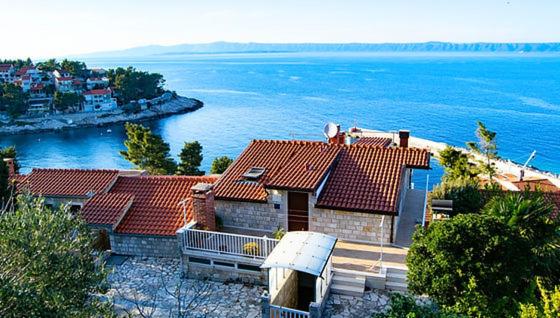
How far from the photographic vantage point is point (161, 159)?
4362cm

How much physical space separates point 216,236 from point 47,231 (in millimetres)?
6911

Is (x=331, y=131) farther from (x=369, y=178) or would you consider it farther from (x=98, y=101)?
(x=98, y=101)

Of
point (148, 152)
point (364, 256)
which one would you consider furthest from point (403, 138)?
point (148, 152)

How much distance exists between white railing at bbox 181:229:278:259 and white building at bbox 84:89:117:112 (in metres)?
116

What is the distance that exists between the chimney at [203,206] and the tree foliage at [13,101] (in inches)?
4306

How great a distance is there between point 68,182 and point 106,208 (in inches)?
192

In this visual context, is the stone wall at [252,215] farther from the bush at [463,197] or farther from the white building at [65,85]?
the white building at [65,85]

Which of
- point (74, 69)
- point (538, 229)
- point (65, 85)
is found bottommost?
point (65, 85)

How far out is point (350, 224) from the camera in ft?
58.6

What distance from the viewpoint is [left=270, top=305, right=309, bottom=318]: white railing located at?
1320 centimetres

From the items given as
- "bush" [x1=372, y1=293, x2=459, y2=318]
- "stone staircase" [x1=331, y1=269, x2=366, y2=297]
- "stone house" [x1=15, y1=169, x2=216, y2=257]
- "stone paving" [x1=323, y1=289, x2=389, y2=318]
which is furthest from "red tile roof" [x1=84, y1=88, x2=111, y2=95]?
"bush" [x1=372, y1=293, x2=459, y2=318]

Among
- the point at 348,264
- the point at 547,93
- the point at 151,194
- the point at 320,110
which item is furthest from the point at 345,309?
the point at 547,93

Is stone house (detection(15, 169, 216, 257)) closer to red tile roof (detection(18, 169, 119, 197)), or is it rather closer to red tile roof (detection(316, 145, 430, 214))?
red tile roof (detection(18, 169, 119, 197))

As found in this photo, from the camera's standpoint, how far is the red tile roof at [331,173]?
17797mm
